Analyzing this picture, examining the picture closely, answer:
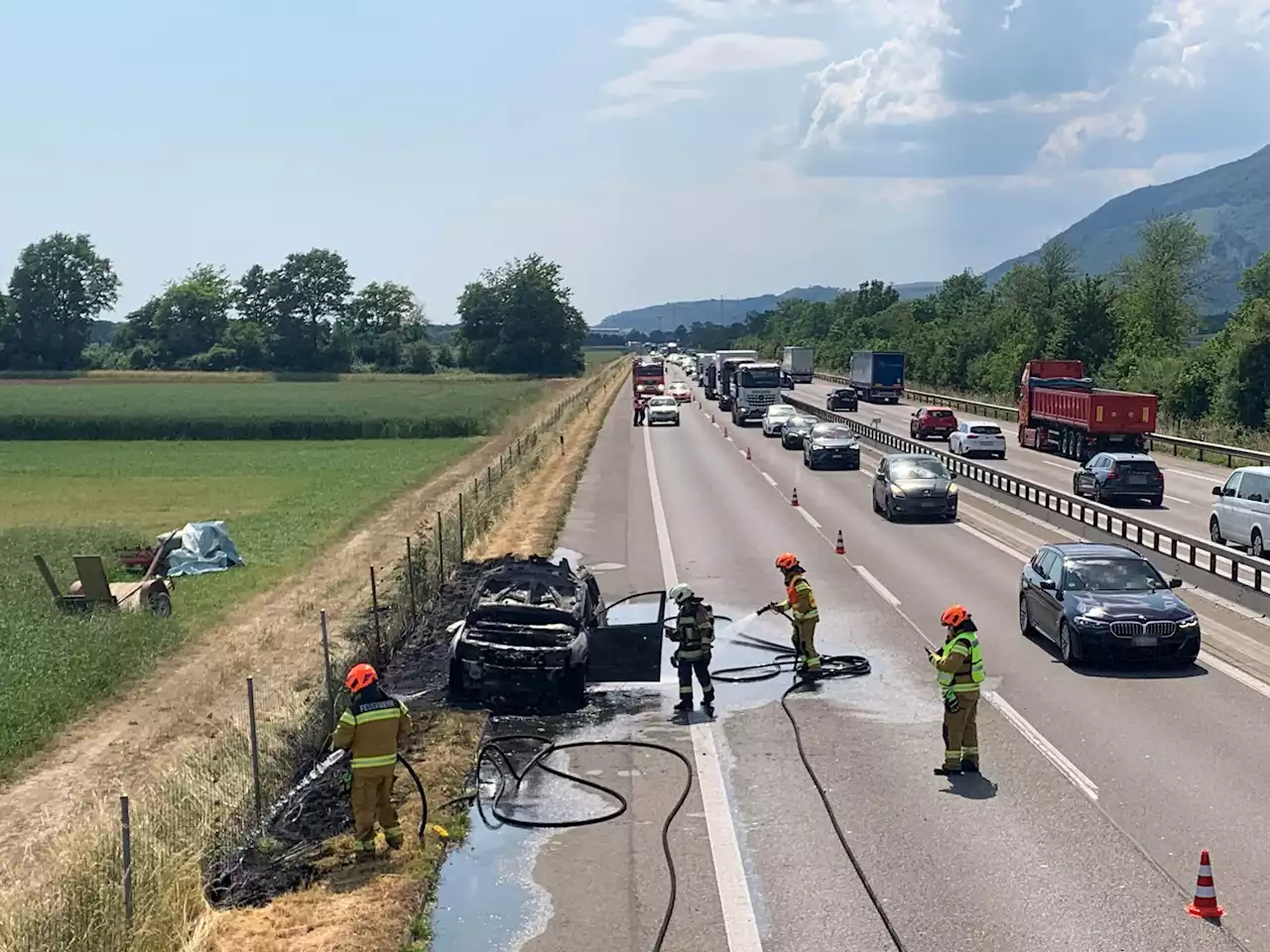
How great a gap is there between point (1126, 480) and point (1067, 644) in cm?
1866

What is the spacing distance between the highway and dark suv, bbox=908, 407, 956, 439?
38.2m

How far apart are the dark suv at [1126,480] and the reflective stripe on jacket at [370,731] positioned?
27.1 metres

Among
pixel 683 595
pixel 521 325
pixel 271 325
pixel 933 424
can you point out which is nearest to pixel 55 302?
pixel 271 325

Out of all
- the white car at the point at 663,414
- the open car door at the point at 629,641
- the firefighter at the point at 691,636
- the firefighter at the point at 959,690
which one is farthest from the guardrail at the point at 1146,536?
the white car at the point at 663,414

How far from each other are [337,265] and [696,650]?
6548 inches

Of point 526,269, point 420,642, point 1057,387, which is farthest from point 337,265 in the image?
point 420,642

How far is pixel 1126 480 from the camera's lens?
1344 inches

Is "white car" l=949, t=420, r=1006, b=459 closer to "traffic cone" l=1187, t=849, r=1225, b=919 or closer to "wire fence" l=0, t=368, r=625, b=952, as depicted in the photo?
"wire fence" l=0, t=368, r=625, b=952

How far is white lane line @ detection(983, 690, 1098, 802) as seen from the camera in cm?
1216

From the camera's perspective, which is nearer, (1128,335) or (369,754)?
(369,754)

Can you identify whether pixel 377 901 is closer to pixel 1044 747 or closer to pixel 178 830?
pixel 178 830

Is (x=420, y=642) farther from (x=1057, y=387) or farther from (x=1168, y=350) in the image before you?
(x=1168, y=350)

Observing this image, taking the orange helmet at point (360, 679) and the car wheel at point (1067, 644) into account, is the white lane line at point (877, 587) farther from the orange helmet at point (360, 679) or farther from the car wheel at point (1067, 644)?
the orange helmet at point (360, 679)

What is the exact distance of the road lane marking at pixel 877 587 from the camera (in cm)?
2172
